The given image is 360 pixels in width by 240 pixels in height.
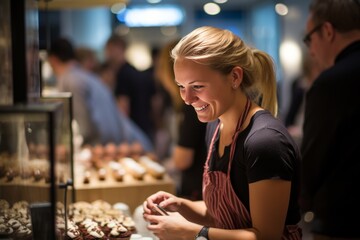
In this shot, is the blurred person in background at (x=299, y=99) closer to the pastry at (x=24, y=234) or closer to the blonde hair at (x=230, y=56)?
the blonde hair at (x=230, y=56)

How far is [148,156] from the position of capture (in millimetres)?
4367

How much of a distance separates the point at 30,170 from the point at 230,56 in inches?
29.8

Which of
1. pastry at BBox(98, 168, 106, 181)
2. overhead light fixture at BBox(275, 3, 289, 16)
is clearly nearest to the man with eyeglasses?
pastry at BBox(98, 168, 106, 181)

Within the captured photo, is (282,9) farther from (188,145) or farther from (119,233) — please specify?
(119,233)

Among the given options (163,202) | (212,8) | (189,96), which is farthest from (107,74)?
(189,96)

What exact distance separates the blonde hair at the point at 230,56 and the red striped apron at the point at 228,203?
0.29ft

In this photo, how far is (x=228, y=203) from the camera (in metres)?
2.04

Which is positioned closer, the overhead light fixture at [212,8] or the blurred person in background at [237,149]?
the blurred person in background at [237,149]

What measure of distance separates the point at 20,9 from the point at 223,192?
0.90 meters

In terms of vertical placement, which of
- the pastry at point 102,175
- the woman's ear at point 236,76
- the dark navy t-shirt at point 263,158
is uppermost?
the woman's ear at point 236,76

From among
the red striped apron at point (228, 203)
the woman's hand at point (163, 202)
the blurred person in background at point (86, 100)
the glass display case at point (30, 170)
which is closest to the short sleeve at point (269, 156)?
the red striped apron at point (228, 203)

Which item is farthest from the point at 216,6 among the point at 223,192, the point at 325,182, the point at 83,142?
the point at 223,192

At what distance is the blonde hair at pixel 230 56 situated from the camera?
1.96 meters

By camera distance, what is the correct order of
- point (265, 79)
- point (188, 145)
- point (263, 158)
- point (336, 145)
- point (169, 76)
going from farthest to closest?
point (169, 76)
point (188, 145)
point (336, 145)
point (265, 79)
point (263, 158)
